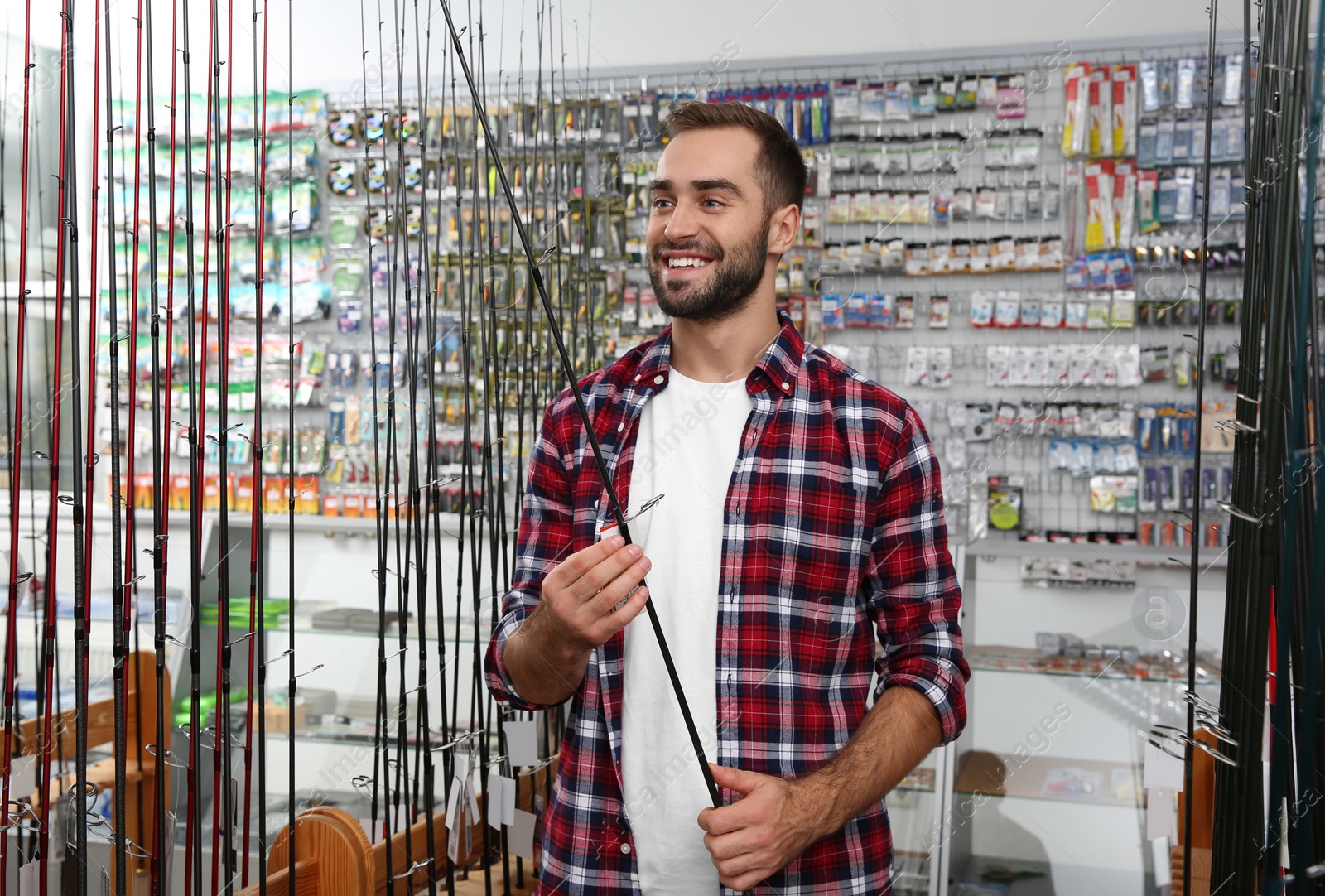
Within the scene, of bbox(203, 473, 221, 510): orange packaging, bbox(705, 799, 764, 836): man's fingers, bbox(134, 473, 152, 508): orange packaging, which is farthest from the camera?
bbox(134, 473, 152, 508): orange packaging

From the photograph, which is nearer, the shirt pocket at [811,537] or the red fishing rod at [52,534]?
the shirt pocket at [811,537]

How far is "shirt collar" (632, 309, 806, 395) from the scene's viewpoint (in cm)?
143

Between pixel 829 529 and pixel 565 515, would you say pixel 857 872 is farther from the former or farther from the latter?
pixel 565 515

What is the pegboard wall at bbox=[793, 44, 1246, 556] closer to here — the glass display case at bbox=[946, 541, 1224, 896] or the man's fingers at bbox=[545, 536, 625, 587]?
the glass display case at bbox=[946, 541, 1224, 896]

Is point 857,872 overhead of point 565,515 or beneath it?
beneath

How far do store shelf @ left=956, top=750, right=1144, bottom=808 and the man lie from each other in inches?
49.0

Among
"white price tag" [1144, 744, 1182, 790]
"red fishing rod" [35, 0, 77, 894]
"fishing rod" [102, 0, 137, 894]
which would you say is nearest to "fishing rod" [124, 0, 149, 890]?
"fishing rod" [102, 0, 137, 894]

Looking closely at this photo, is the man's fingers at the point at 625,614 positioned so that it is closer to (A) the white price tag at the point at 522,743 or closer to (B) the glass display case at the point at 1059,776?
(A) the white price tag at the point at 522,743

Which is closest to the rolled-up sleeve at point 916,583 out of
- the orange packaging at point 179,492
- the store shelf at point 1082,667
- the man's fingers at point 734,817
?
the man's fingers at point 734,817

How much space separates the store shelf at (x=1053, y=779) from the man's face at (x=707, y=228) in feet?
5.20

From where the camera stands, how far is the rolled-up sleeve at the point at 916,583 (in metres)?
1.28

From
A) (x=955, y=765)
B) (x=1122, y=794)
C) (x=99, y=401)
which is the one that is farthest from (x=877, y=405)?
(x=99, y=401)

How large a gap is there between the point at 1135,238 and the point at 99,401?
4744mm

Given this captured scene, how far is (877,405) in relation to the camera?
4.55 ft
